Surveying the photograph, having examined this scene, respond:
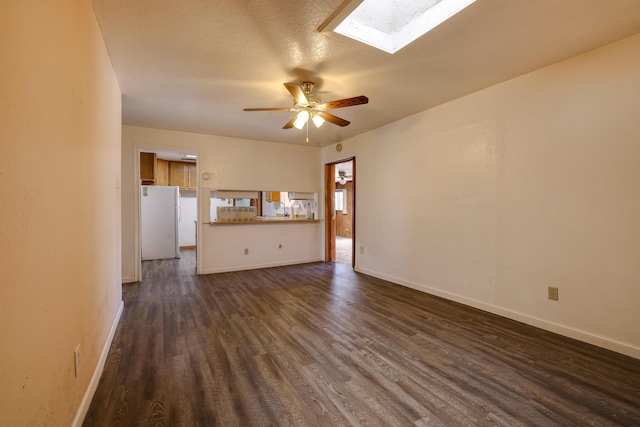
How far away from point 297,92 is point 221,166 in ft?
9.29

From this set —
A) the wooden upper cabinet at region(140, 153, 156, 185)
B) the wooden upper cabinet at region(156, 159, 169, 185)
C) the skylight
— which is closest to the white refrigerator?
Result: the wooden upper cabinet at region(140, 153, 156, 185)

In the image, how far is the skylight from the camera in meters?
1.94

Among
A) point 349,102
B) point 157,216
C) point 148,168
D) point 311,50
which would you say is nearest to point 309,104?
point 349,102

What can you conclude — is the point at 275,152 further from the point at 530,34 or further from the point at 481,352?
the point at 481,352

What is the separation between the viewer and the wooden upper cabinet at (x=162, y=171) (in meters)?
7.03

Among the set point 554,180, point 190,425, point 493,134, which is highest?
point 493,134

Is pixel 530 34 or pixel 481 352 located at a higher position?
pixel 530 34

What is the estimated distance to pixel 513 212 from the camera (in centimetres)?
278

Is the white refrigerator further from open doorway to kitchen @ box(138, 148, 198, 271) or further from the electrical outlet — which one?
the electrical outlet

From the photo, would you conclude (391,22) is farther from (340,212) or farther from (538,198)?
(340,212)

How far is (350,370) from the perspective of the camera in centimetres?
193

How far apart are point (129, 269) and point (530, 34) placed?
5353 millimetres

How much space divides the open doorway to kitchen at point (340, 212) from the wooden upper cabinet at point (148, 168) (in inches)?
157

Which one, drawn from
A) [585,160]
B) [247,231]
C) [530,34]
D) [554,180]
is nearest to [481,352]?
[554,180]
